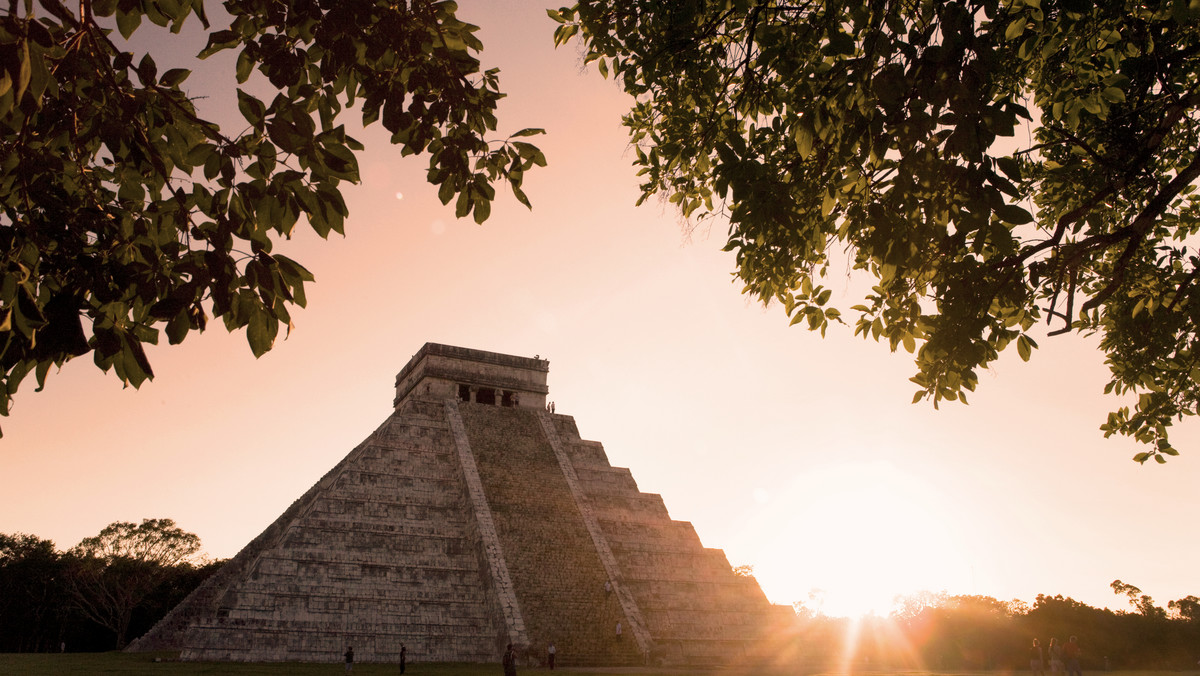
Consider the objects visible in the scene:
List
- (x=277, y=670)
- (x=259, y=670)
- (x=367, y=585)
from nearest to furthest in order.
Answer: (x=259, y=670) < (x=277, y=670) < (x=367, y=585)

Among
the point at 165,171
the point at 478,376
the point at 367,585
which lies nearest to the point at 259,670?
the point at 367,585

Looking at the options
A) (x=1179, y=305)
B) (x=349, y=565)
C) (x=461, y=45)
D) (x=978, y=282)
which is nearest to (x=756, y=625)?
(x=349, y=565)

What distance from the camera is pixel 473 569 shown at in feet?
88.6

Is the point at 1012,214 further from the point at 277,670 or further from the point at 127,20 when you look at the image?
the point at 277,670

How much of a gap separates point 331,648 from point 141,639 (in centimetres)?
1299

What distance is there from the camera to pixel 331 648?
22.5 metres

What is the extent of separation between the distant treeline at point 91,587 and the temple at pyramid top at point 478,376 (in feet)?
58.3

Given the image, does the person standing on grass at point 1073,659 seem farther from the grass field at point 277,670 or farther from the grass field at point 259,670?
the grass field at point 259,670

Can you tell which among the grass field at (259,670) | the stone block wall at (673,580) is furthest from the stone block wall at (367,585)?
the stone block wall at (673,580)

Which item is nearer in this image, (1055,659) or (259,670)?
(1055,659)

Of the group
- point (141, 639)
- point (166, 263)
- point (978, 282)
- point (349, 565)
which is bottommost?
point (141, 639)

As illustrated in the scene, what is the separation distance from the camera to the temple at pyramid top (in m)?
40.8

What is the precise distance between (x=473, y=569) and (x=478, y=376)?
15.8m

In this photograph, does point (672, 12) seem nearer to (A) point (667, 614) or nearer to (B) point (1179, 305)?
(B) point (1179, 305)
